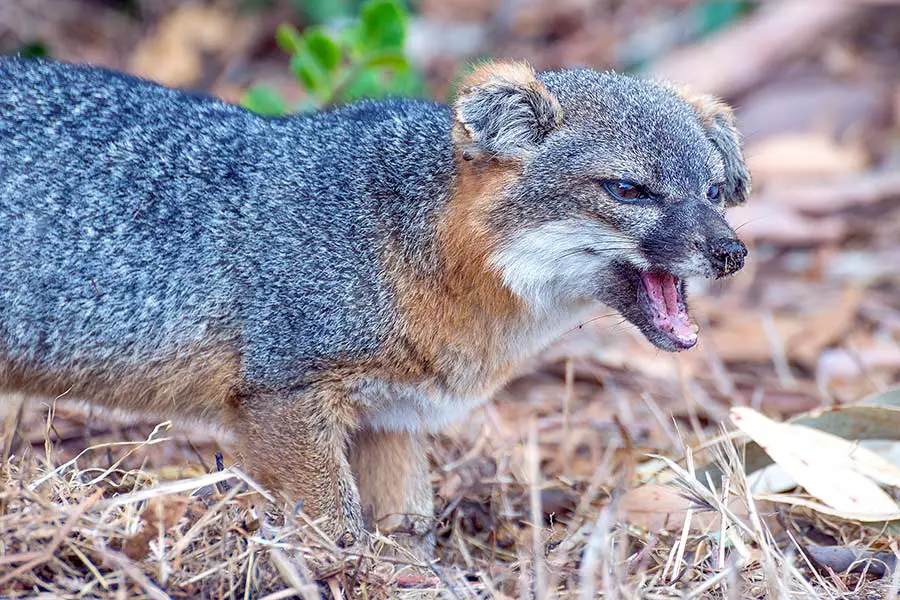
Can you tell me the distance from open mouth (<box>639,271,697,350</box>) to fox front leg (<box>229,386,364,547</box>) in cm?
136

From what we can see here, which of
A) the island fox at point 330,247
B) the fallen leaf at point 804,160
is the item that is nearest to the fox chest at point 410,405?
the island fox at point 330,247

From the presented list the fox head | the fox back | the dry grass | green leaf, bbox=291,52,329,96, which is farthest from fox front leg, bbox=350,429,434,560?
green leaf, bbox=291,52,329,96

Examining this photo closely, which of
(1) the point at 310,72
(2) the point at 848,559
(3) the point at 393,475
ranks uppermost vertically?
(1) the point at 310,72

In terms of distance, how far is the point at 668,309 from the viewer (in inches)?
208

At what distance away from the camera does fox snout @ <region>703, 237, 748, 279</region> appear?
488cm

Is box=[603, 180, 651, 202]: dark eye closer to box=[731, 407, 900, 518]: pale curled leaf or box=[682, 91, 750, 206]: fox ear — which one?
box=[682, 91, 750, 206]: fox ear

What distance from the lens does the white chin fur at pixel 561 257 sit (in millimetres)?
5082

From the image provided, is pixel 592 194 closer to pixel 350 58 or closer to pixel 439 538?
pixel 439 538

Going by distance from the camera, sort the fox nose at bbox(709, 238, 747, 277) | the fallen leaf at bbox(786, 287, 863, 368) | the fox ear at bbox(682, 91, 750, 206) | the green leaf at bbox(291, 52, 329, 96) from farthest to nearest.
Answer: the fallen leaf at bbox(786, 287, 863, 368), the green leaf at bbox(291, 52, 329, 96), the fox ear at bbox(682, 91, 750, 206), the fox nose at bbox(709, 238, 747, 277)

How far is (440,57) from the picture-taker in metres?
13.8

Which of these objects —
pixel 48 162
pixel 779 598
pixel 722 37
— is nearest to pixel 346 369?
pixel 48 162

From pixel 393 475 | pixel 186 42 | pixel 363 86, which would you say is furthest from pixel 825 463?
pixel 186 42

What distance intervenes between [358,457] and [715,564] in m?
1.98

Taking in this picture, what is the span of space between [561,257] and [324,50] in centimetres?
306
